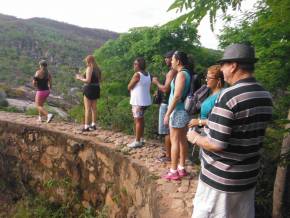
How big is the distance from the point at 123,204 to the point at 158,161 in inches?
→ 34.3

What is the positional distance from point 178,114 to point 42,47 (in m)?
31.7

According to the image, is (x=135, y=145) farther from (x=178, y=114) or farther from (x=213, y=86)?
(x=213, y=86)

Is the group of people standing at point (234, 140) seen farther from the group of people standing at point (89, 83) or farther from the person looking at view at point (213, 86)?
the group of people standing at point (89, 83)

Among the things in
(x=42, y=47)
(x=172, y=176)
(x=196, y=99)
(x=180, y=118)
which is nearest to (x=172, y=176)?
(x=172, y=176)

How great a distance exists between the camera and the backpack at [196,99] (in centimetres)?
423

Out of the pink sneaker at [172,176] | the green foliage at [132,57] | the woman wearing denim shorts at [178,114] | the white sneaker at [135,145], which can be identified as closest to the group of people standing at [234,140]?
the woman wearing denim shorts at [178,114]

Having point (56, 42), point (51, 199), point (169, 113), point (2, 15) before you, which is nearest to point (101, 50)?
point (51, 199)

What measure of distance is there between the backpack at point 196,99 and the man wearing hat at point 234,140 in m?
1.49

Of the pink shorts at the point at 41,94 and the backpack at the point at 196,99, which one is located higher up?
the backpack at the point at 196,99

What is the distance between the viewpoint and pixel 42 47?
3416cm

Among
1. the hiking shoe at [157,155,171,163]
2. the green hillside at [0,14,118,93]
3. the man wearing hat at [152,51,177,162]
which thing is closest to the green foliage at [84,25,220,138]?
the hiking shoe at [157,155,171,163]

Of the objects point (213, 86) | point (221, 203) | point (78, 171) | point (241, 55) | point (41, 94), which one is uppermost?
point (241, 55)

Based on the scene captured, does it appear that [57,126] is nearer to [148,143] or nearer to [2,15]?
[148,143]

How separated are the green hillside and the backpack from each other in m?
16.9
